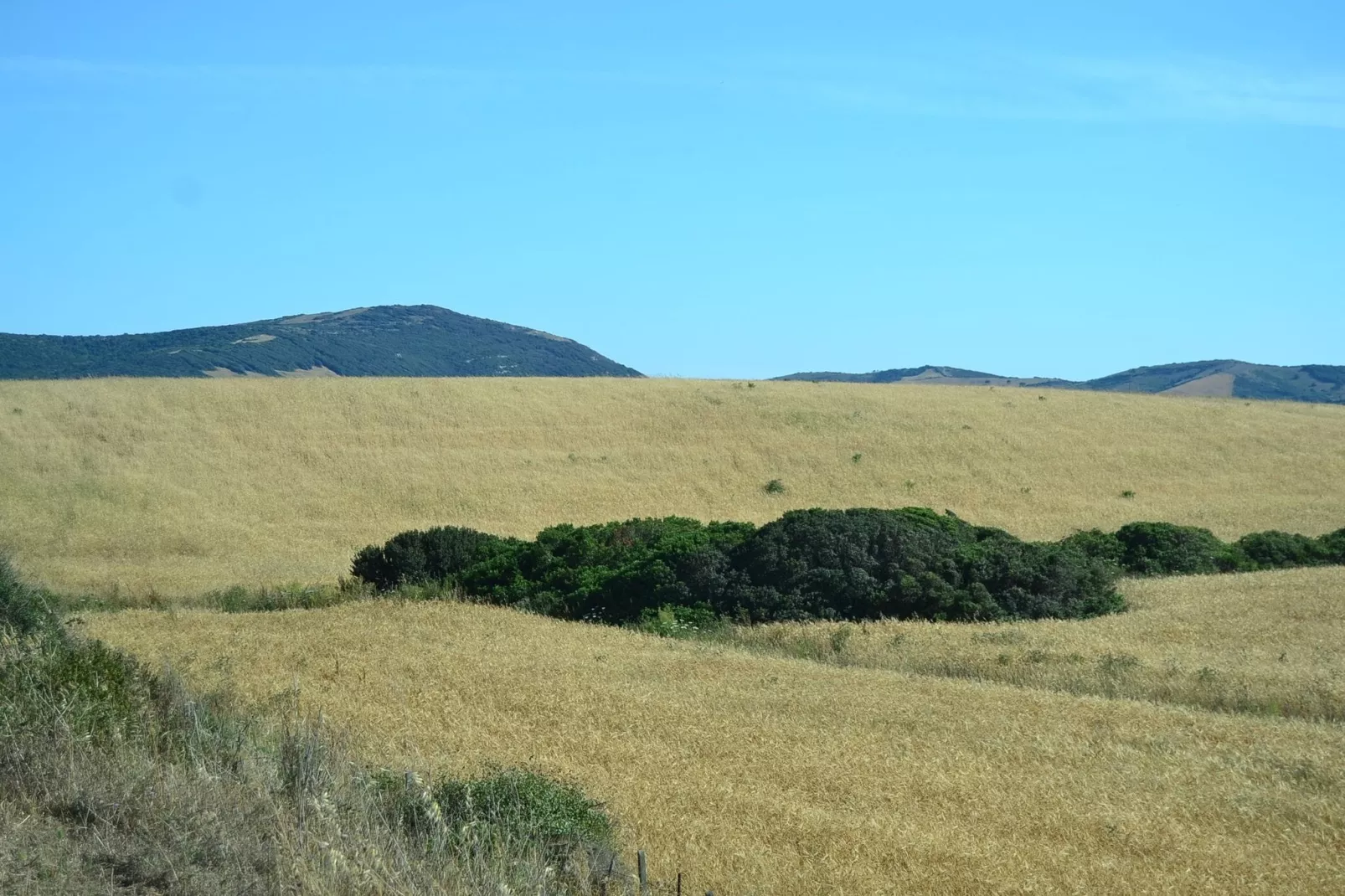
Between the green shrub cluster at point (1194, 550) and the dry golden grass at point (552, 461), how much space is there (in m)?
8.82

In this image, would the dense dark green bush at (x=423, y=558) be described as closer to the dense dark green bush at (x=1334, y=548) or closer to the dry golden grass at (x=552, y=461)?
the dry golden grass at (x=552, y=461)

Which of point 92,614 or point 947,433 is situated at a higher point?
point 947,433

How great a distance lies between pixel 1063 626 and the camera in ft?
59.2

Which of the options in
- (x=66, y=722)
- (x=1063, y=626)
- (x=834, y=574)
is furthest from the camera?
(x=834, y=574)

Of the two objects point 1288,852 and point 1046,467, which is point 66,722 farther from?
point 1046,467

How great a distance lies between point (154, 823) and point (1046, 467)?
45789mm

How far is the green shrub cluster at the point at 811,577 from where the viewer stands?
2044 centimetres

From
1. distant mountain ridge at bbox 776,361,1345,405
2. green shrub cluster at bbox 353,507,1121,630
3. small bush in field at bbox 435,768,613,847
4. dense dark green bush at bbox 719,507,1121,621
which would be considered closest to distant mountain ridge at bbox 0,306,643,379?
distant mountain ridge at bbox 776,361,1345,405

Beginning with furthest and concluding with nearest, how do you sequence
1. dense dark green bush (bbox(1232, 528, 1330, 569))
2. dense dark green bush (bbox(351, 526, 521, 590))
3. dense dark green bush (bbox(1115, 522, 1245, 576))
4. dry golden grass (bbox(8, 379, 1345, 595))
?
dry golden grass (bbox(8, 379, 1345, 595))
dense dark green bush (bbox(1232, 528, 1330, 569))
dense dark green bush (bbox(1115, 522, 1245, 576))
dense dark green bush (bbox(351, 526, 521, 590))

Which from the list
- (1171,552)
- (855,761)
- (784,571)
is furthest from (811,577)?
(855,761)

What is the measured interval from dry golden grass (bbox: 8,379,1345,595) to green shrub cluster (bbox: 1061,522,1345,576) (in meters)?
8.82

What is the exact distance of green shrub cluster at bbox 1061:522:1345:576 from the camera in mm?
26562

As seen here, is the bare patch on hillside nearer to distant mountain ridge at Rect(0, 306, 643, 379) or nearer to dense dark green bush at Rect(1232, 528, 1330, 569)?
distant mountain ridge at Rect(0, 306, 643, 379)

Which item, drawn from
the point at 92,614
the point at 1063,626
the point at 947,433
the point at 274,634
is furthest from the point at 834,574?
the point at 947,433
